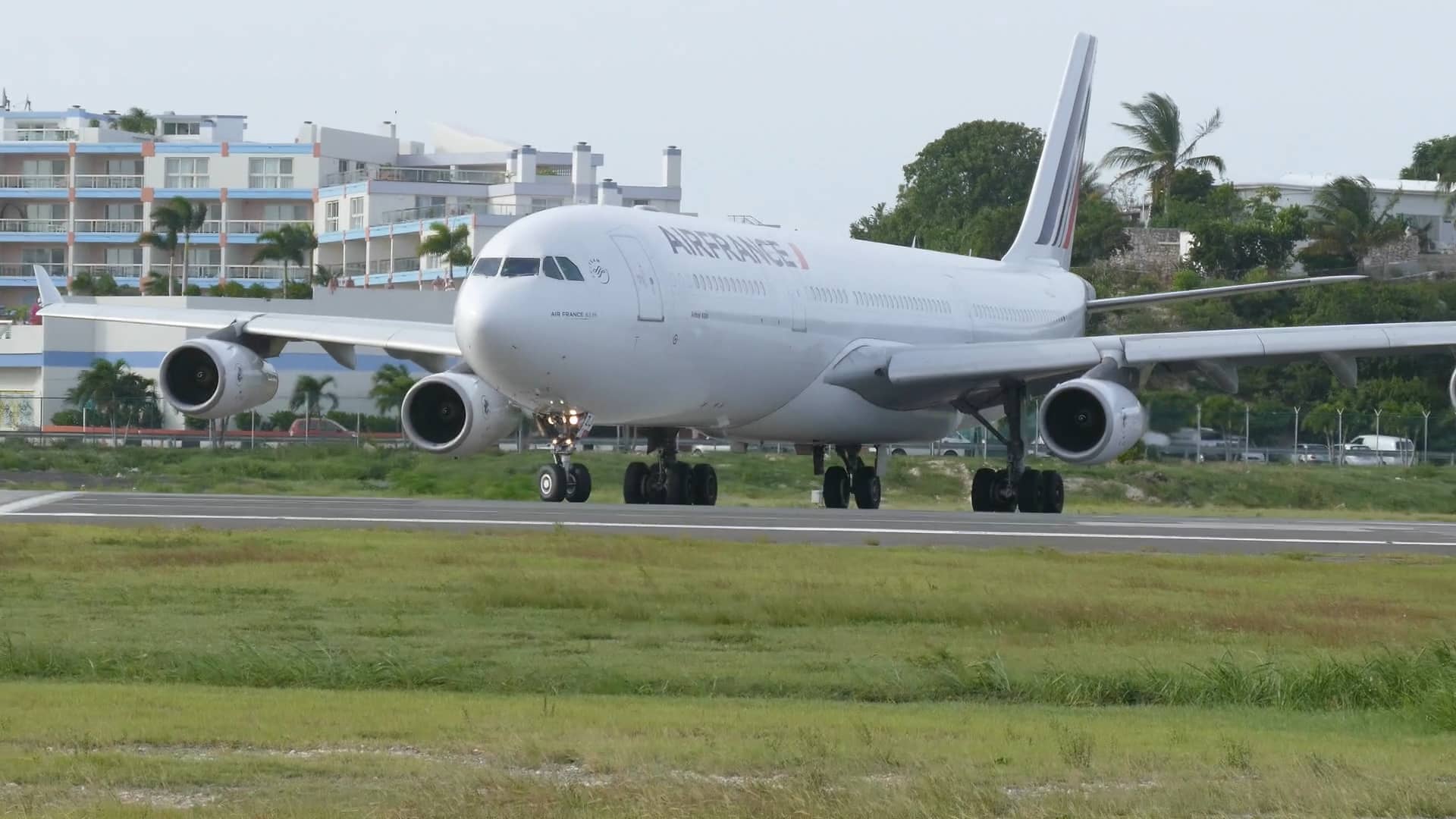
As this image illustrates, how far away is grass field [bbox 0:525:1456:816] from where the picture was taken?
25.1ft

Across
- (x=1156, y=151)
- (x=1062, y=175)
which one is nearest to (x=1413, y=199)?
(x=1156, y=151)

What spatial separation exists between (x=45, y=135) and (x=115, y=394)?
76.0 m

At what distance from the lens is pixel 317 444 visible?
138 ft

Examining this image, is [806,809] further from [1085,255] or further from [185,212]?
[185,212]

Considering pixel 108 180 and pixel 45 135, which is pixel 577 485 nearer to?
pixel 108 180

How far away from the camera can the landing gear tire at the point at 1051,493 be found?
32531mm

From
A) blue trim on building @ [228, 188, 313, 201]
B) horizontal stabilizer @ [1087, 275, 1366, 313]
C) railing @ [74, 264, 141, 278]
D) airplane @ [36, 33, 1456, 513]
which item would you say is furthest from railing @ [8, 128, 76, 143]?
horizontal stabilizer @ [1087, 275, 1366, 313]

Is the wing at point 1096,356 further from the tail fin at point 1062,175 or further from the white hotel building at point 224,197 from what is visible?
the white hotel building at point 224,197

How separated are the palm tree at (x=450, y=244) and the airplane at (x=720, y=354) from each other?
67.6 meters

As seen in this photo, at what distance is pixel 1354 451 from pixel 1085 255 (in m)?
51.9

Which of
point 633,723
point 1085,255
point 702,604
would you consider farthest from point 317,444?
point 1085,255

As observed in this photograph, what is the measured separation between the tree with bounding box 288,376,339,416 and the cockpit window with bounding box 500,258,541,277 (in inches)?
1563

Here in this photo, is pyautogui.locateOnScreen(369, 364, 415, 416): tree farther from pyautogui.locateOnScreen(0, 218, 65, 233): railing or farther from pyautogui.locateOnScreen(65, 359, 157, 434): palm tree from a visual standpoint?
pyautogui.locateOnScreen(0, 218, 65, 233): railing

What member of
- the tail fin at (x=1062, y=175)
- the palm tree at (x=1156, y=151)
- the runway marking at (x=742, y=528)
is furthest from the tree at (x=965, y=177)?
the runway marking at (x=742, y=528)
